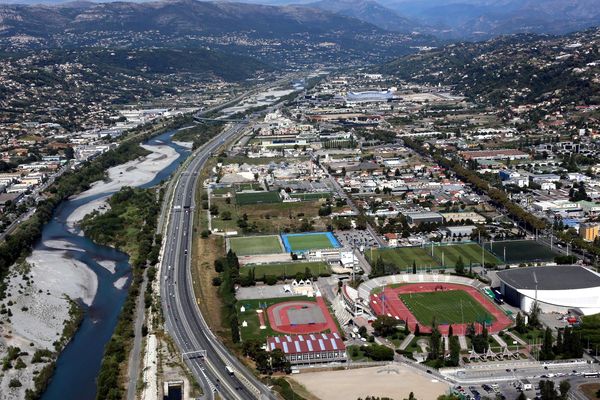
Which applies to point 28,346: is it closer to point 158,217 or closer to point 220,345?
point 220,345

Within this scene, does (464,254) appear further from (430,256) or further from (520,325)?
(520,325)

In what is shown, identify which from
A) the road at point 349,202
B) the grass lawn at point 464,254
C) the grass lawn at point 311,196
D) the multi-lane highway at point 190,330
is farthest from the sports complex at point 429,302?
the grass lawn at point 311,196

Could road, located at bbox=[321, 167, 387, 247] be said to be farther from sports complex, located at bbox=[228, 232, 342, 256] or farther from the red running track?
the red running track

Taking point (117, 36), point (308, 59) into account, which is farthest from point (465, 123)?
point (117, 36)

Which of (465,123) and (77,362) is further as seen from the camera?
(465,123)

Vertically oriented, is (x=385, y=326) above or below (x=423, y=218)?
below

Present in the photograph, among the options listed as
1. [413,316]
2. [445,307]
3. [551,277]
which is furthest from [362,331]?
[551,277]
